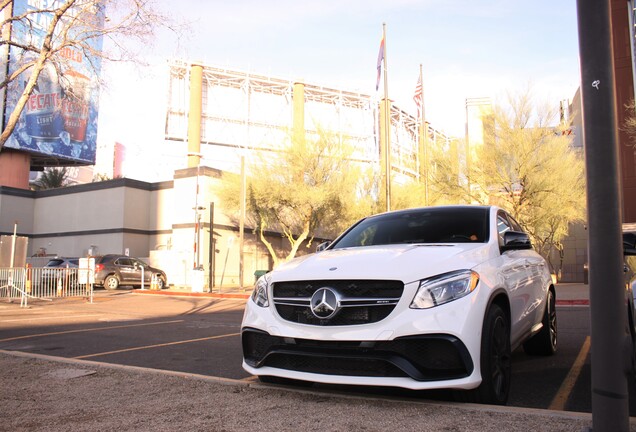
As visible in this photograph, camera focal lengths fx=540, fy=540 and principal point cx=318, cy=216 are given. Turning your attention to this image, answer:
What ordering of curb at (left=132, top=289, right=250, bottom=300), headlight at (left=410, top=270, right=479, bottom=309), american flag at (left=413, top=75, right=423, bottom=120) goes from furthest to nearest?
1. american flag at (left=413, top=75, right=423, bottom=120)
2. curb at (left=132, top=289, right=250, bottom=300)
3. headlight at (left=410, top=270, right=479, bottom=309)

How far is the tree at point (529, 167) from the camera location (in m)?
23.9

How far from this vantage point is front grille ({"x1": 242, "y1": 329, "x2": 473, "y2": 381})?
364cm

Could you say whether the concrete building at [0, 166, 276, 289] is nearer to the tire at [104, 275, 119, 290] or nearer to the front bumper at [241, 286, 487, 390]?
the tire at [104, 275, 119, 290]

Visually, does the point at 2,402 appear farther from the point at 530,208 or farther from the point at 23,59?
the point at 530,208

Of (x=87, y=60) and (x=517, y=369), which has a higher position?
(x=87, y=60)

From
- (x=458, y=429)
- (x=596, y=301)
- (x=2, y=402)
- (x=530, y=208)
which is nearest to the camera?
(x=596, y=301)

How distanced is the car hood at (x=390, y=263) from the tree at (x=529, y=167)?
2113cm

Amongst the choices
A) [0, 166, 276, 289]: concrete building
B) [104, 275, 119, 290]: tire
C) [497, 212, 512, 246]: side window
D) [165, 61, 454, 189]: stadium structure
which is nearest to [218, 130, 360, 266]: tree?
[0, 166, 276, 289]: concrete building

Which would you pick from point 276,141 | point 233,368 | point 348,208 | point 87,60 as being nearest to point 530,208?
point 348,208

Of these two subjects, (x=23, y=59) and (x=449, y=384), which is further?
(x=23, y=59)

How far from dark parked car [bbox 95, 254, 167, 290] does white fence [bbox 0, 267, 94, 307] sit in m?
5.70

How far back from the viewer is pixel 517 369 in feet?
18.7

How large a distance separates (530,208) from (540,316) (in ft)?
67.5

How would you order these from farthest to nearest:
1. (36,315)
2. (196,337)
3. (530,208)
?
(530,208), (36,315), (196,337)
